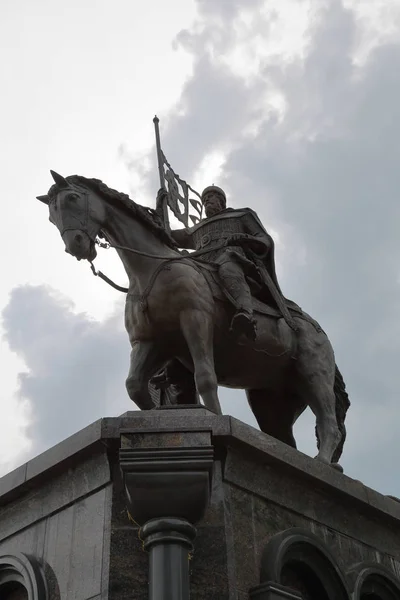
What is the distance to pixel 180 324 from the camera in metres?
9.17

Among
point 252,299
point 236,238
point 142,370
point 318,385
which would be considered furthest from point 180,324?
point 318,385

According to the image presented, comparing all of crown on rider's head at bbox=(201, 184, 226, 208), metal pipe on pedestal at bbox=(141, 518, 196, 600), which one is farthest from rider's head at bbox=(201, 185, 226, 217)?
metal pipe on pedestal at bbox=(141, 518, 196, 600)

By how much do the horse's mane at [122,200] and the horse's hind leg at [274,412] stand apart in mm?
2227

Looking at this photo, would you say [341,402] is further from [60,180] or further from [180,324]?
[60,180]

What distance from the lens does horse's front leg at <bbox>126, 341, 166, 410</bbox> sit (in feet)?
30.9

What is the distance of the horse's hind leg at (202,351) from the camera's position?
8.85m

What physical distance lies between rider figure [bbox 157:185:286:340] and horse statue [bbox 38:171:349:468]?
0.69 feet

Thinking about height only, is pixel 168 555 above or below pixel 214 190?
below

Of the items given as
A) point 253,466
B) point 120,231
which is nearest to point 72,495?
point 253,466

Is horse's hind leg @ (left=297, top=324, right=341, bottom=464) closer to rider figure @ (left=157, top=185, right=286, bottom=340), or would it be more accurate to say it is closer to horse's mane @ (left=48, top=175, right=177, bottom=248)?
rider figure @ (left=157, top=185, right=286, bottom=340)

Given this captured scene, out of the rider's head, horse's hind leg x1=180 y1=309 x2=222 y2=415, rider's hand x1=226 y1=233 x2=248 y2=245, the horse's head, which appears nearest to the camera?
horse's hind leg x1=180 y1=309 x2=222 y2=415

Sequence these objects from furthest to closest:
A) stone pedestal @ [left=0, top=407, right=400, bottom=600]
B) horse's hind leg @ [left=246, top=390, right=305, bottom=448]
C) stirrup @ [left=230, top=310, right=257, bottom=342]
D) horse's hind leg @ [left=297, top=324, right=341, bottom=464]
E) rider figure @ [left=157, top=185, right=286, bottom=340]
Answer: horse's hind leg @ [left=246, top=390, right=305, bottom=448] → horse's hind leg @ [left=297, top=324, right=341, bottom=464] → rider figure @ [left=157, top=185, right=286, bottom=340] → stirrup @ [left=230, top=310, right=257, bottom=342] → stone pedestal @ [left=0, top=407, right=400, bottom=600]

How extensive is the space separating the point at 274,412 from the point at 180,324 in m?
2.22

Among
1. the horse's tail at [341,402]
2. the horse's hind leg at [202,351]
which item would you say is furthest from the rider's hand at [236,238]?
the horse's tail at [341,402]
